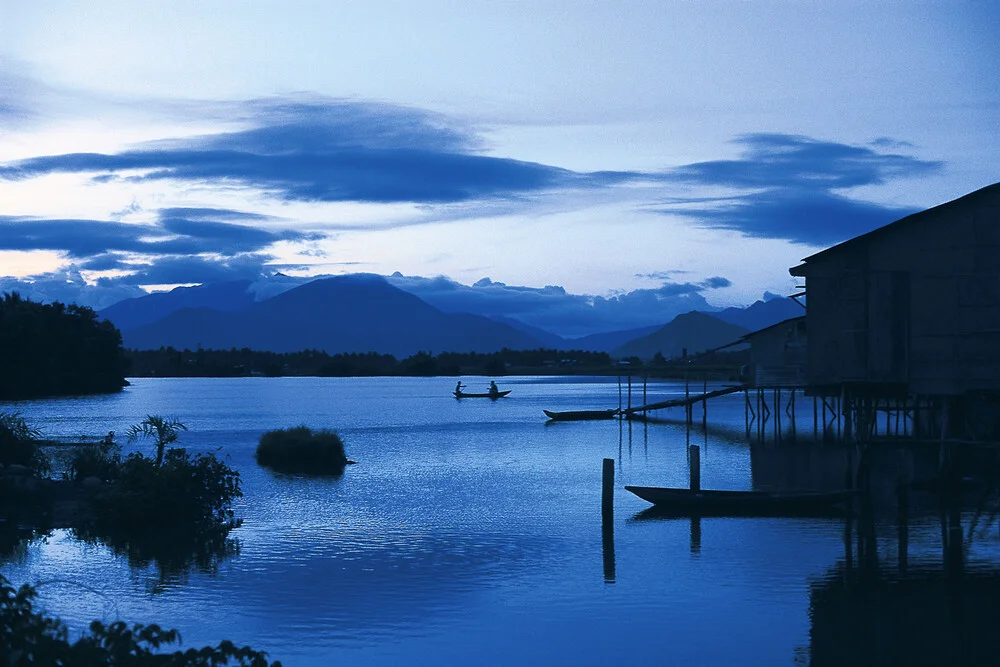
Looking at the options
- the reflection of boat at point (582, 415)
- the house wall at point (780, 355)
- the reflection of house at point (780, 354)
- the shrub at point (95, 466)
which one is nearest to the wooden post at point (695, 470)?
the shrub at point (95, 466)

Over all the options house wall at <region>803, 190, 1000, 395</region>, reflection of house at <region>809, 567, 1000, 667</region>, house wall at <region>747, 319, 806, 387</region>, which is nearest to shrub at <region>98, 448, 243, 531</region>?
reflection of house at <region>809, 567, 1000, 667</region>

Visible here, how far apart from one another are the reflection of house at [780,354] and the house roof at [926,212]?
934 inches

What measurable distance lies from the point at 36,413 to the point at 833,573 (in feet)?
285

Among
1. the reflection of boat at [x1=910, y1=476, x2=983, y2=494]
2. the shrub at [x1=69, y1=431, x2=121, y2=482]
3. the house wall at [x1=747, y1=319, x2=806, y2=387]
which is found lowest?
the reflection of boat at [x1=910, y1=476, x2=983, y2=494]

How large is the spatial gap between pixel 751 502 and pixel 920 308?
26.0 ft

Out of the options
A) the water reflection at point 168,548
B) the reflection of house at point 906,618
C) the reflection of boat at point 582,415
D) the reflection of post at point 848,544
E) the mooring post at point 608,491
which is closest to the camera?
the reflection of house at point 906,618

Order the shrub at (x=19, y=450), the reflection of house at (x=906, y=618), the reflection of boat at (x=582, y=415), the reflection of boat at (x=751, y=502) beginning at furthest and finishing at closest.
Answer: the reflection of boat at (x=582, y=415)
the shrub at (x=19, y=450)
the reflection of boat at (x=751, y=502)
the reflection of house at (x=906, y=618)

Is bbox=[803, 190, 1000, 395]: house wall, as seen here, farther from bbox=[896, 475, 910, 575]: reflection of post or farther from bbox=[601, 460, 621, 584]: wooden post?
bbox=[601, 460, 621, 584]: wooden post

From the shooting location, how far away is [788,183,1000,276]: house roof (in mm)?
31016

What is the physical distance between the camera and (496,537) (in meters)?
29.3

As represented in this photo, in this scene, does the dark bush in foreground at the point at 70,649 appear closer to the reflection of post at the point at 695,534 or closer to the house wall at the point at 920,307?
the reflection of post at the point at 695,534

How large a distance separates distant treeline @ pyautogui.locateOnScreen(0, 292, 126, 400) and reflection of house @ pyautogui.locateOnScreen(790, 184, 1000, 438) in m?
112

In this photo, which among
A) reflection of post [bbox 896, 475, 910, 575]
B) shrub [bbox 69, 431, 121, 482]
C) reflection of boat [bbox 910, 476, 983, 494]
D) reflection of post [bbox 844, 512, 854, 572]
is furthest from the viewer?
shrub [bbox 69, 431, 121, 482]

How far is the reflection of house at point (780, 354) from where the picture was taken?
58312 mm
